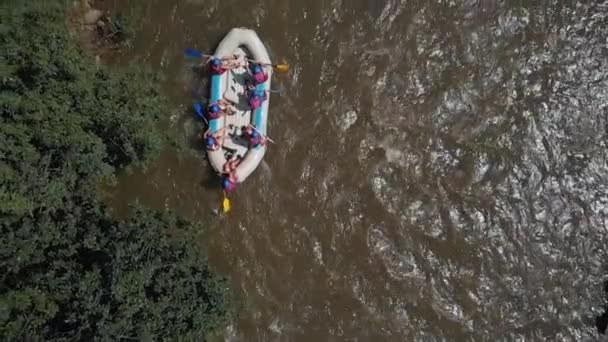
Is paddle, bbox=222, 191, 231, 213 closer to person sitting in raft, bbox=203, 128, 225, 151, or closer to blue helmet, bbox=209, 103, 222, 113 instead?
person sitting in raft, bbox=203, 128, 225, 151

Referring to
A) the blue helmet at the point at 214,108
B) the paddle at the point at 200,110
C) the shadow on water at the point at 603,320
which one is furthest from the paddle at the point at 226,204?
the shadow on water at the point at 603,320

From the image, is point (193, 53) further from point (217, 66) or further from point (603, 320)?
point (603, 320)

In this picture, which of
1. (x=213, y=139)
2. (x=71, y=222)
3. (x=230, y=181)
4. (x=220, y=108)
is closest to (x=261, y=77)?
(x=220, y=108)

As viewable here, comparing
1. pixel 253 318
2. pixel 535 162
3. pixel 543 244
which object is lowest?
pixel 253 318

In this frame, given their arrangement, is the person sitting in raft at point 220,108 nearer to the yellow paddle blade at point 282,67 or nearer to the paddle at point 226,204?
the yellow paddle blade at point 282,67

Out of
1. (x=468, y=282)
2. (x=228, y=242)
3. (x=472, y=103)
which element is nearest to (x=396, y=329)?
(x=468, y=282)

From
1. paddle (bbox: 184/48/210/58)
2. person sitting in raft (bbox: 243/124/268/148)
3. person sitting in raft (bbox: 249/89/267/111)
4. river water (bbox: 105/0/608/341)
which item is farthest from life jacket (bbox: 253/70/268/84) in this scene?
paddle (bbox: 184/48/210/58)

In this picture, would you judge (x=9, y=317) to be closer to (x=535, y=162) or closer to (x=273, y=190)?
(x=273, y=190)

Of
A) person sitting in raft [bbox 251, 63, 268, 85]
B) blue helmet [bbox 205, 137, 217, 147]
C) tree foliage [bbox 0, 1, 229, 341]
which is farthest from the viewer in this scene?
blue helmet [bbox 205, 137, 217, 147]
